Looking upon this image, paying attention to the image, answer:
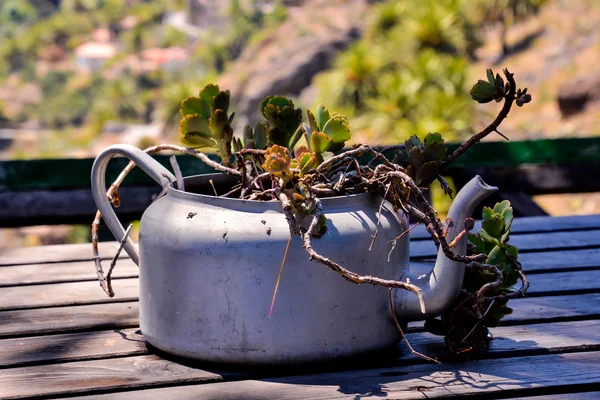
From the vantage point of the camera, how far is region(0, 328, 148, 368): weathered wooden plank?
2.90 feet

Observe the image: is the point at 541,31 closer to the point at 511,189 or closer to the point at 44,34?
the point at 511,189

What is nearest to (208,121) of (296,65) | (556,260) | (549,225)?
(556,260)

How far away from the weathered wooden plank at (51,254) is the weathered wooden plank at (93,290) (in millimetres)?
167

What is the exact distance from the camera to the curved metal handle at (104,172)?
2.96ft

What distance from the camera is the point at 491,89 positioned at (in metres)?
0.80

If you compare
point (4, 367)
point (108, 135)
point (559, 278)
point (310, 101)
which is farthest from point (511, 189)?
point (108, 135)

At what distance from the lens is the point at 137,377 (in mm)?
823

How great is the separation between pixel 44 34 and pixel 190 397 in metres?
66.9

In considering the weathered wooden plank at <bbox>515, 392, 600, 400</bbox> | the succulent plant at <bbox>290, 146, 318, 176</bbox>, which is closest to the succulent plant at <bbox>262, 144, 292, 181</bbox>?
the succulent plant at <bbox>290, 146, 318, 176</bbox>

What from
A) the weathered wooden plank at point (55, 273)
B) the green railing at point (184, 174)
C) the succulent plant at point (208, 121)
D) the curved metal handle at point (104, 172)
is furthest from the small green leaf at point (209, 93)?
the green railing at point (184, 174)

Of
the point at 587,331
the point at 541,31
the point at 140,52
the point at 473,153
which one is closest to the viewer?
the point at 587,331

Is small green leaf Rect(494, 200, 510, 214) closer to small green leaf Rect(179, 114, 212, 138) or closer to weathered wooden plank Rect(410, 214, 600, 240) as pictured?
small green leaf Rect(179, 114, 212, 138)

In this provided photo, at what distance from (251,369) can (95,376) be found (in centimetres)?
18

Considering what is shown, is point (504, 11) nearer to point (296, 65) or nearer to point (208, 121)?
point (296, 65)
